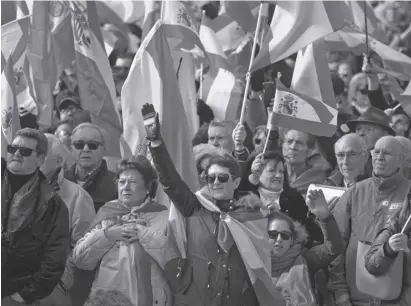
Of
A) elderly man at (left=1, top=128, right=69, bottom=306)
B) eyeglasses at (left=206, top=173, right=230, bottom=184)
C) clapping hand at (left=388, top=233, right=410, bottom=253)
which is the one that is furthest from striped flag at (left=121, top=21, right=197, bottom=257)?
clapping hand at (left=388, top=233, right=410, bottom=253)

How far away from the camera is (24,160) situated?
8.18 m

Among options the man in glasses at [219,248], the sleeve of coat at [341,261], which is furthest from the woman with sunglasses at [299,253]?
the man in glasses at [219,248]

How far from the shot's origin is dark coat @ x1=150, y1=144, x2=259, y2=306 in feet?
26.6

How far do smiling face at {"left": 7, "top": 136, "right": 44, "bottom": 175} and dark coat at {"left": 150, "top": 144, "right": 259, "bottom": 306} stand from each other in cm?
95

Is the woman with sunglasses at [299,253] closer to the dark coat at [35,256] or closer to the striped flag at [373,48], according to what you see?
the dark coat at [35,256]

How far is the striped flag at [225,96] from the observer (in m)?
11.9

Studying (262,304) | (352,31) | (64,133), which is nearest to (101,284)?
(262,304)

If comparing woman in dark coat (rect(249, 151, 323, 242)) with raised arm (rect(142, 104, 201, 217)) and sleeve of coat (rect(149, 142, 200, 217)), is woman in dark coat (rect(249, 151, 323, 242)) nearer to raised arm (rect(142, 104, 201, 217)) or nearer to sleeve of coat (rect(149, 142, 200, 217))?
sleeve of coat (rect(149, 142, 200, 217))

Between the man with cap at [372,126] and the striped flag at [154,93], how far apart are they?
2.04 meters

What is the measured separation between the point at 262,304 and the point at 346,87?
598 centimetres

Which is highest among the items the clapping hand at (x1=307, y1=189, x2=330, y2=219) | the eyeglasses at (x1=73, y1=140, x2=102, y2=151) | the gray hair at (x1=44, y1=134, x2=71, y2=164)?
the gray hair at (x1=44, y1=134, x2=71, y2=164)

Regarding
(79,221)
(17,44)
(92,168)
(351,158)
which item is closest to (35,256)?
(79,221)

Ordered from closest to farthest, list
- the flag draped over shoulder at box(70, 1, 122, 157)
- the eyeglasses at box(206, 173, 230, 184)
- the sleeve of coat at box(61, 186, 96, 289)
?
the eyeglasses at box(206, 173, 230, 184) < the sleeve of coat at box(61, 186, 96, 289) < the flag draped over shoulder at box(70, 1, 122, 157)

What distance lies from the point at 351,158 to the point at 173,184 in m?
2.20
